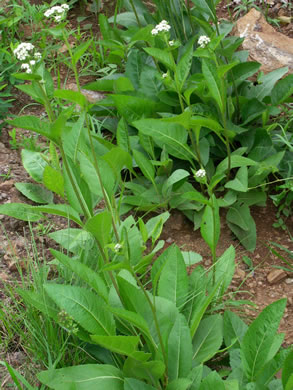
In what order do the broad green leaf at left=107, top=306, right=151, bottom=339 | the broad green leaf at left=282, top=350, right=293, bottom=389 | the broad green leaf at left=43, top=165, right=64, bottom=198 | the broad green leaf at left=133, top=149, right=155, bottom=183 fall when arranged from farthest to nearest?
the broad green leaf at left=133, top=149, right=155, bottom=183
the broad green leaf at left=43, top=165, right=64, bottom=198
the broad green leaf at left=282, top=350, right=293, bottom=389
the broad green leaf at left=107, top=306, right=151, bottom=339

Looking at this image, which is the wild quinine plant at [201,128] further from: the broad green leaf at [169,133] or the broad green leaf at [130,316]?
the broad green leaf at [130,316]

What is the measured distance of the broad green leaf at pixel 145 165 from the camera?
282cm

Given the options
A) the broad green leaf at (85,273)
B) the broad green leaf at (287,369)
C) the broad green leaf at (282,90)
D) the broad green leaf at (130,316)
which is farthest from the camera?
the broad green leaf at (282,90)

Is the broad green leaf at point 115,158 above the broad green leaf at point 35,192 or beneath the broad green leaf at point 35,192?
above

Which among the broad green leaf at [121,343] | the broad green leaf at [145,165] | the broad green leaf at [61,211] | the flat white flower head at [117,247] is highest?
the flat white flower head at [117,247]

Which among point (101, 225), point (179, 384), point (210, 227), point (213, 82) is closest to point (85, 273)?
point (101, 225)

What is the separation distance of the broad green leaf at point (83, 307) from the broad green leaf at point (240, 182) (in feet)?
3.49

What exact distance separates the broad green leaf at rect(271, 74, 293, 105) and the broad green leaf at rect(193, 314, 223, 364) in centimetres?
138

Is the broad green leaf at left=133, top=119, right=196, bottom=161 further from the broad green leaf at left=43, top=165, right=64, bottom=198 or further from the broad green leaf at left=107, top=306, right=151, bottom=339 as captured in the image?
the broad green leaf at left=107, top=306, right=151, bottom=339

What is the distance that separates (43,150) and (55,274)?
94 centimetres

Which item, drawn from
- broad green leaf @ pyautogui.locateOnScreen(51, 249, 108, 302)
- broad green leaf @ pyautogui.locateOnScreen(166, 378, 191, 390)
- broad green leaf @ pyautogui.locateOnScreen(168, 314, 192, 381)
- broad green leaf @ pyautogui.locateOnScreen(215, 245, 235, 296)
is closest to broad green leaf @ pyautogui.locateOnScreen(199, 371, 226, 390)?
broad green leaf @ pyautogui.locateOnScreen(166, 378, 191, 390)

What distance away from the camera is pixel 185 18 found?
11.1 ft

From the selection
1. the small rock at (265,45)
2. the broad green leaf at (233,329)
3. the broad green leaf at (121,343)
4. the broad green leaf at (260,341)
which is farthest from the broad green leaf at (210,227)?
the small rock at (265,45)

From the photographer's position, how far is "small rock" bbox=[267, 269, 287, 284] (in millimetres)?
2643
